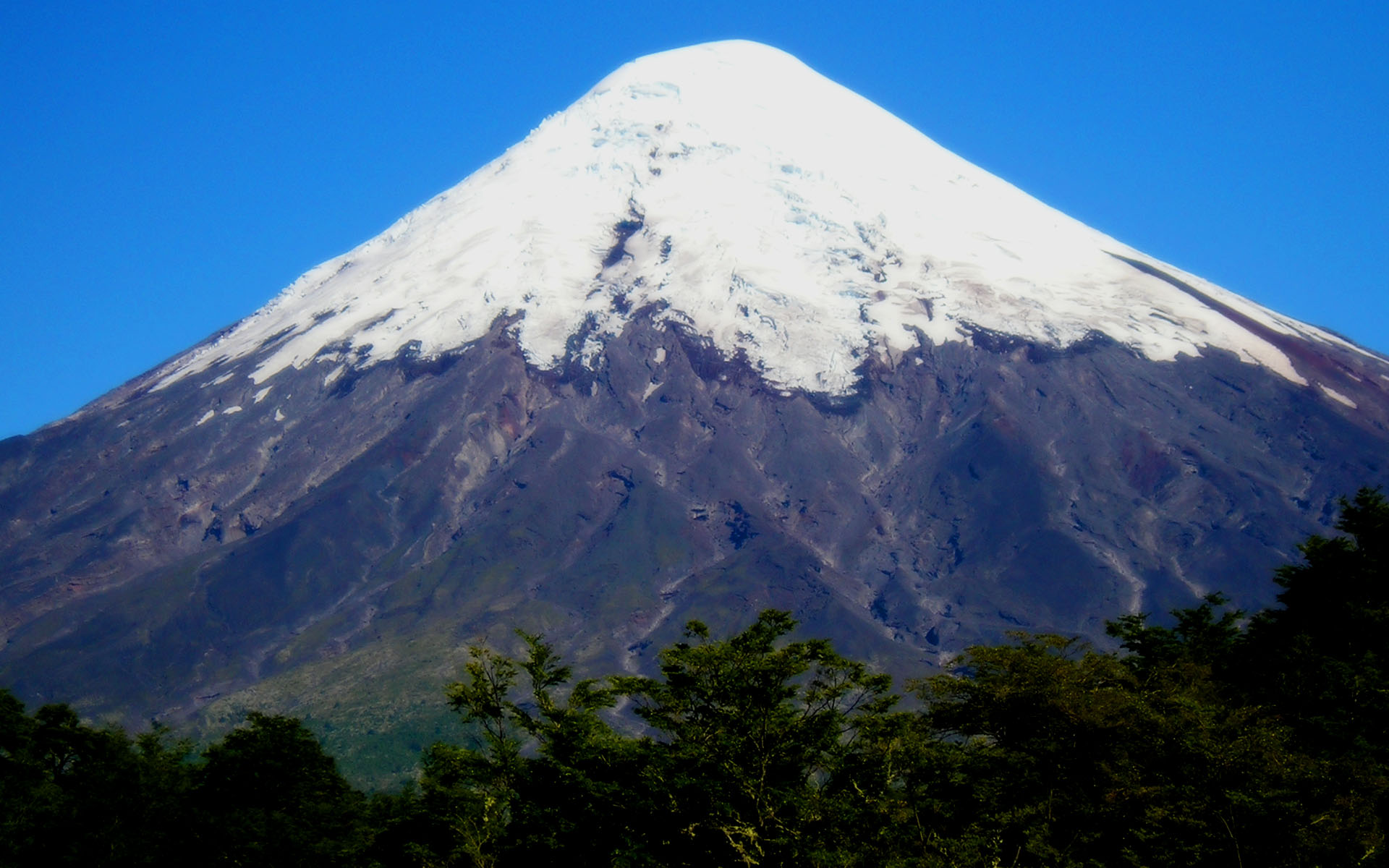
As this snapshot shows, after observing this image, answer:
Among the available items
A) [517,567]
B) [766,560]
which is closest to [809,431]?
[766,560]

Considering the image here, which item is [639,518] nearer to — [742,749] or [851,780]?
[851,780]

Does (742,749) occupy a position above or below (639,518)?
below

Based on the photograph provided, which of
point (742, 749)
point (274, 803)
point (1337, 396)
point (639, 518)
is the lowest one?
point (274, 803)

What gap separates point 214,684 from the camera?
149125 mm

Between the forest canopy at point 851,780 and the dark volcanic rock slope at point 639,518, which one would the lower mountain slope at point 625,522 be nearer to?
the dark volcanic rock slope at point 639,518

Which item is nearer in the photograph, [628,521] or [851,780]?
[851,780]

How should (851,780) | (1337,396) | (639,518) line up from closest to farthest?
1. (851,780)
2. (639,518)
3. (1337,396)

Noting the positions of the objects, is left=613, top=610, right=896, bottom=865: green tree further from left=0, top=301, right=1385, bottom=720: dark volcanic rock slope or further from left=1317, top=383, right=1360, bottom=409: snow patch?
left=1317, top=383, right=1360, bottom=409: snow patch

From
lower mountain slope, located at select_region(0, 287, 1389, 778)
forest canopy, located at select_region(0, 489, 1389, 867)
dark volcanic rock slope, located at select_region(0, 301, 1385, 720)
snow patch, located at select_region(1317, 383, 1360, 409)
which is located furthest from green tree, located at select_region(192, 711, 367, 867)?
snow patch, located at select_region(1317, 383, 1360, 409)

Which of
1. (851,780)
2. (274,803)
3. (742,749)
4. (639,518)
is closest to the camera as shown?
(742,749)

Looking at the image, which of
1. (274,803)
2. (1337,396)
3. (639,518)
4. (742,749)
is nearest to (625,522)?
(639,518)

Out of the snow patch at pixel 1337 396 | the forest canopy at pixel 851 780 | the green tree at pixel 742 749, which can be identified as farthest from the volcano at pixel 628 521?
the green tree at pixel 742 749

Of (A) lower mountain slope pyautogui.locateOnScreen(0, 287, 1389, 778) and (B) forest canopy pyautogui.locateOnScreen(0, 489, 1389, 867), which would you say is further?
(A) lower mountain slope pyautogui.locateOnScreen(0, 287, 1389, 778)

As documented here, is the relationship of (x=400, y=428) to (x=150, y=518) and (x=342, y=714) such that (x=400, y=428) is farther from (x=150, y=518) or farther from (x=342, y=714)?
(x=342, y=714)
